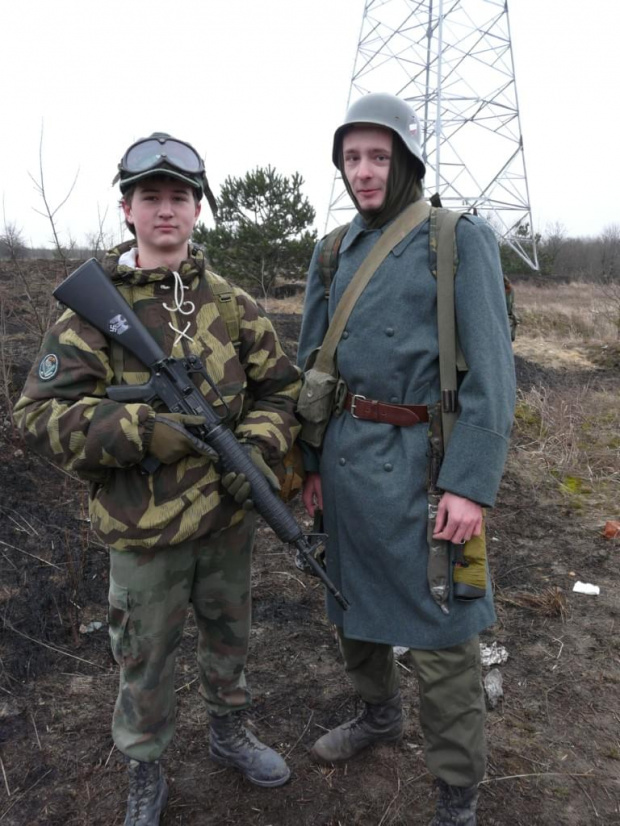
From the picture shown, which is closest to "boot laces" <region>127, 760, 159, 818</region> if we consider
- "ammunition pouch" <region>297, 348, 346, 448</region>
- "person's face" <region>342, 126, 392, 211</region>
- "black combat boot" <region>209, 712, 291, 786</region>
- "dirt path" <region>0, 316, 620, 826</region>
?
"dirt path" <region>0, 316, 620, 826</region>

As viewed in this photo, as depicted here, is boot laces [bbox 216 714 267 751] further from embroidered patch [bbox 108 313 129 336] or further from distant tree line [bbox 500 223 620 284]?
distant tree line [bbox 500 223 620 284]

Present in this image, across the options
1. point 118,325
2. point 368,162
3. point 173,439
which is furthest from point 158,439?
point 368,162

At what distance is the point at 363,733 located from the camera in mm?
2422

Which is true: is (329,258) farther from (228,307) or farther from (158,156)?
(158,156)

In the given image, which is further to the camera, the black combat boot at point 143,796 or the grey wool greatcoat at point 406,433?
the black combat boot at point 143,796

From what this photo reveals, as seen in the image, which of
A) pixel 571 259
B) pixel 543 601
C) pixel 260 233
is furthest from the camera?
pixel 571 259

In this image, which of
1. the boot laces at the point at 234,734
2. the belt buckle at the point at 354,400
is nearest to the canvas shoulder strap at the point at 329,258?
the belt buckle at the point at 354,400

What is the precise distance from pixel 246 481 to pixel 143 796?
110 cm

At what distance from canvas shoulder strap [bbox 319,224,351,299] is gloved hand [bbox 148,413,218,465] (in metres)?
0.70

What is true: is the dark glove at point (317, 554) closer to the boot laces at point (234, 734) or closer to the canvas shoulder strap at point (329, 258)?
the boot laces at point (234, 734)

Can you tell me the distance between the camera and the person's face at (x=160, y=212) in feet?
6.27

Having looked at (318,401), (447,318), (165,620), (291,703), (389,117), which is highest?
(389,117)

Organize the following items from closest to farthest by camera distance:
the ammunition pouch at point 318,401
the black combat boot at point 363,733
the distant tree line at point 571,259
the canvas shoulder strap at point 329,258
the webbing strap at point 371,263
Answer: the webbing strap at point 371,263, the ammunition pouch at point 318,401, the canvas shoulder strap at point 329,258, the black combat boot at point 363,733, the distant tree line at point 571,259

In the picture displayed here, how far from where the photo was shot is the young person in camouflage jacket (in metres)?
1.82
